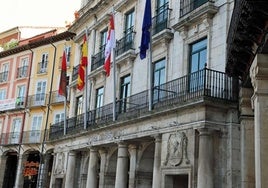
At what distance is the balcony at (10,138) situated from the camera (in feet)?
125

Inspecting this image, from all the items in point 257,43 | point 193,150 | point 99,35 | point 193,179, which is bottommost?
point 193,179

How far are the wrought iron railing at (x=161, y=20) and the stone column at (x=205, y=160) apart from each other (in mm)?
6187

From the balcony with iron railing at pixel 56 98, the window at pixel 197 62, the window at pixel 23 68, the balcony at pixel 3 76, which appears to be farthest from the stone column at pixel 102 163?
the balcony at pixel 3 76

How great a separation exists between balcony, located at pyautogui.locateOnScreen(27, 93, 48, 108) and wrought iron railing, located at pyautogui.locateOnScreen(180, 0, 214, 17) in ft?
71.0

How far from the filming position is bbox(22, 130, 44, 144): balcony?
35.8 metres

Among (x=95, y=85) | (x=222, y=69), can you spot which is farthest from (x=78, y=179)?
(x=222, y=69)

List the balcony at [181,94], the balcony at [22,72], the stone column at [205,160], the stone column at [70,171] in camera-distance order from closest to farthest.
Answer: the stone column at [205,160], the balcony at [181,94], the stone column at [70,171], the balcony at [22,72]

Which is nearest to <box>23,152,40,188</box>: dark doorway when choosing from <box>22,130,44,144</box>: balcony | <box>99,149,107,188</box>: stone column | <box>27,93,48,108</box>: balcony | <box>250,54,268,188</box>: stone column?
<box>22,130,44,144</box>: balcony

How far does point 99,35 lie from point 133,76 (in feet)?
20.7

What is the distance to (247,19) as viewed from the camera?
9.34m

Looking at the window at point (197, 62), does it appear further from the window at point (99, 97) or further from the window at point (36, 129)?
the window at point (36, 129)

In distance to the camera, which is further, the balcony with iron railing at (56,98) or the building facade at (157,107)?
the balcony with iron railing at (56,98)

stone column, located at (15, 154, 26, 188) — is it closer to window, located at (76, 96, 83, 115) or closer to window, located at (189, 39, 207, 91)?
window, located at (76, 96, 83, 115)

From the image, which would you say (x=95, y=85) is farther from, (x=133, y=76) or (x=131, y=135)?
(x=131, y=135)
